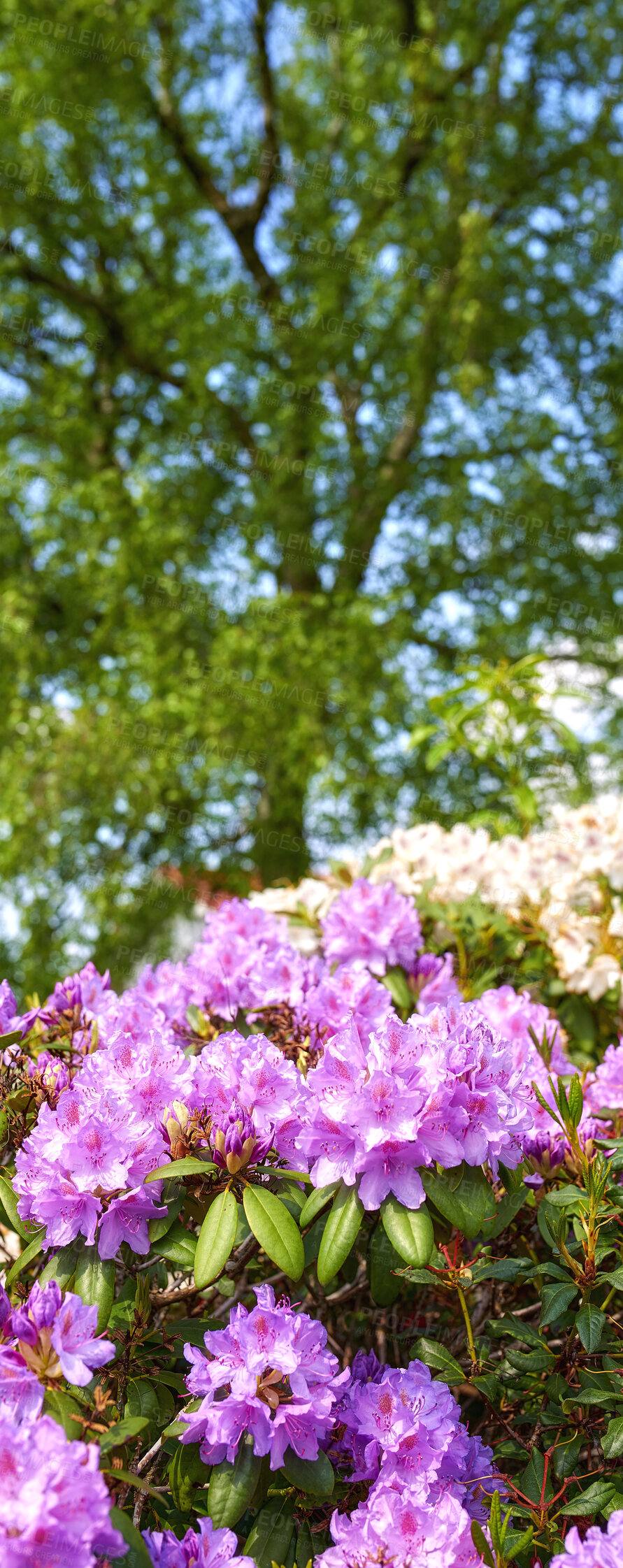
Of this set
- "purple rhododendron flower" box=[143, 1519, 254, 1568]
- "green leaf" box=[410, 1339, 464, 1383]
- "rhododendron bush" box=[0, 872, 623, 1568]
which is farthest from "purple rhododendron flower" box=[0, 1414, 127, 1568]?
"green leaf" box=[410, 1339, 464, 1383]

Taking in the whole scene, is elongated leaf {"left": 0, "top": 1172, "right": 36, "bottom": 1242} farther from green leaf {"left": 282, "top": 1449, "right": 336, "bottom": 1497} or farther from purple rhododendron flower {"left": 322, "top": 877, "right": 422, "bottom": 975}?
purple rhododendron flower {"left": 322, "top": 877, "right": 422, "bottom": 975}

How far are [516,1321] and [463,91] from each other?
8947 millimetres

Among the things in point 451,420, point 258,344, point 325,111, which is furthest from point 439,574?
point 325,111

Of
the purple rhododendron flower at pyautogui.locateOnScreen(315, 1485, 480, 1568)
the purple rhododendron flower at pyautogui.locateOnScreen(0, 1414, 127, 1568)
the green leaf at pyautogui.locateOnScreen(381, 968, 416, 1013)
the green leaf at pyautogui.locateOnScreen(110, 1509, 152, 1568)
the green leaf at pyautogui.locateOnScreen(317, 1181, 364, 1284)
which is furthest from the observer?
the green leaf at pyautogui.locateOnScreen(381, 968, 416, 1013)

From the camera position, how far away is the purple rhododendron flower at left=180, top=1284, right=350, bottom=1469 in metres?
1.07

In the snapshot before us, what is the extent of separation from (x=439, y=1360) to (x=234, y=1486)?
12.5 inches

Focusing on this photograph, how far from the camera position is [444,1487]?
117 centimetres

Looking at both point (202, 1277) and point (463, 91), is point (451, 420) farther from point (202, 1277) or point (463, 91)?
point (202, 1277)

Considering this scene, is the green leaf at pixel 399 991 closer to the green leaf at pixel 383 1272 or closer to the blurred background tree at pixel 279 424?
the green leaf at pixel 383 1272

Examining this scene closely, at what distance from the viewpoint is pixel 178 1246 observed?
1.23m

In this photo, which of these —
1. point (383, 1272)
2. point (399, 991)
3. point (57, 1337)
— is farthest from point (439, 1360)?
point (399, 991)

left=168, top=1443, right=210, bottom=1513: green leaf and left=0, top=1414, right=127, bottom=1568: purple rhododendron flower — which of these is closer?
left=0, top=1414, right=127, bottom=1568: purple rhododendron flower

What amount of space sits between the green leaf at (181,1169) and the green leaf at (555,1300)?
466 mm

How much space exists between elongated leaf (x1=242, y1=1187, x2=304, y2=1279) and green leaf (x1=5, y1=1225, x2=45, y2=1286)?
264 mm
